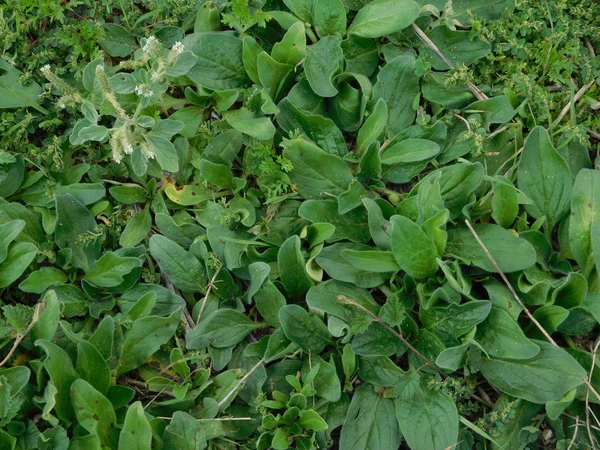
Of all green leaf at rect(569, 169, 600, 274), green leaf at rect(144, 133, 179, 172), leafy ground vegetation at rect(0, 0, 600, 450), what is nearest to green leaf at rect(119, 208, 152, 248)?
leafy ground vegetation at rect(0, 0, 600, 450)

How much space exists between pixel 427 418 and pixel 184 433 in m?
0.95

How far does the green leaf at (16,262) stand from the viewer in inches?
96.1

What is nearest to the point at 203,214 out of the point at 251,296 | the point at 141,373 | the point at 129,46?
the point at 251,296

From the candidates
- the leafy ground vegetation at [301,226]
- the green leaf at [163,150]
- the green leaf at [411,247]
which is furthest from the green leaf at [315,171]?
the green leaf at [163,150]

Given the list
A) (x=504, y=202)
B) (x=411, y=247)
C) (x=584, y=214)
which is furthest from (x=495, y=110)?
(x=411, y=247)

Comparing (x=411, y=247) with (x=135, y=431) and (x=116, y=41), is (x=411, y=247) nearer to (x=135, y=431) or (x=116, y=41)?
(x=135, y=431)

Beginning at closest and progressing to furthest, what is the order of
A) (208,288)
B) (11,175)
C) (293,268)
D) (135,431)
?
1. (135,431)
2. (293,268)
3. (208,288)
4. (11,175)

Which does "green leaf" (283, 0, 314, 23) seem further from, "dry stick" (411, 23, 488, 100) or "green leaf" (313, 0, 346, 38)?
"dry stick" (411, 23, 488, 100)

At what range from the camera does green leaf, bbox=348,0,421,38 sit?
2562 millimetres

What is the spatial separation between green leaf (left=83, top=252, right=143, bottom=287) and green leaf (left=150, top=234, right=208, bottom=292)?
9cm

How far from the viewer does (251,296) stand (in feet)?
7.90

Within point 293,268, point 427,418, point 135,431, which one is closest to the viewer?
point 135,431

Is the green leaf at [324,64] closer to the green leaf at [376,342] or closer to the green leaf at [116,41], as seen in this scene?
the green leaf at [116,41]

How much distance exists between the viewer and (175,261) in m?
2.49
